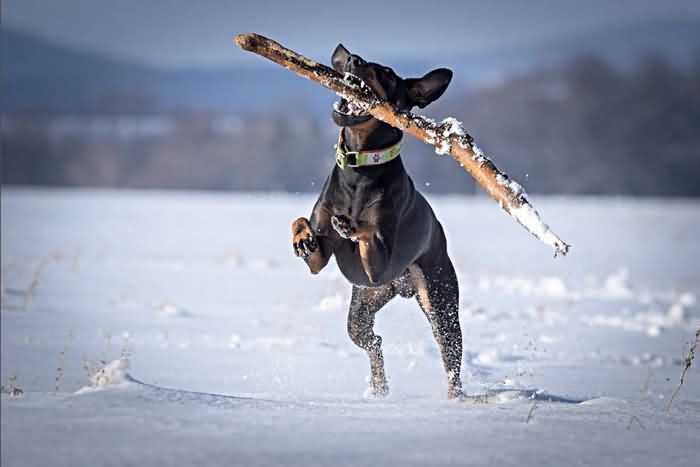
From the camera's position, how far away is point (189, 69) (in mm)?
127125

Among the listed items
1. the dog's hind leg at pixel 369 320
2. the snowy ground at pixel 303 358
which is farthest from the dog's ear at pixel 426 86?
the snowy ground at pixel 303 358

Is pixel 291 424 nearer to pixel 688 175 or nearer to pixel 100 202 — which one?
pixel 100 202

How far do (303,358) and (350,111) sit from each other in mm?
2438

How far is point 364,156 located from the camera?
4.76 meters

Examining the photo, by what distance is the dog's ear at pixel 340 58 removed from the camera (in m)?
4.77

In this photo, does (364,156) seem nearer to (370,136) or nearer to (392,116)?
(370,136)

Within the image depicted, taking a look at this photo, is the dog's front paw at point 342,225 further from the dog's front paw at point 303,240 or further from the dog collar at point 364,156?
the dog collar at point 364,156

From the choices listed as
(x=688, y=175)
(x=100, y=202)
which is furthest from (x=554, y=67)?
(x=100, y=202)

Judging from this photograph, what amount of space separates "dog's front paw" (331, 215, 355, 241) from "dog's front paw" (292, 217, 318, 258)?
0.15 metres

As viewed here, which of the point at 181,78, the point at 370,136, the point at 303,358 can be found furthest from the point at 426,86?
the point at 181,78

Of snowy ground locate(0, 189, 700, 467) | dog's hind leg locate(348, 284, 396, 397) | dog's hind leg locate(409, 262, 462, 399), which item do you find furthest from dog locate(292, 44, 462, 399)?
snowy ground locate(0, 189, 700, 467)

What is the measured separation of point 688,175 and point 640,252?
35641 mm

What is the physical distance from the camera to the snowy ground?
325cm

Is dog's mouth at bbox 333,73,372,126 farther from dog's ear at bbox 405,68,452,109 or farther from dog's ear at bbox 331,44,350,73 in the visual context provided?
dog's ear at bbox 405,68,452,109
